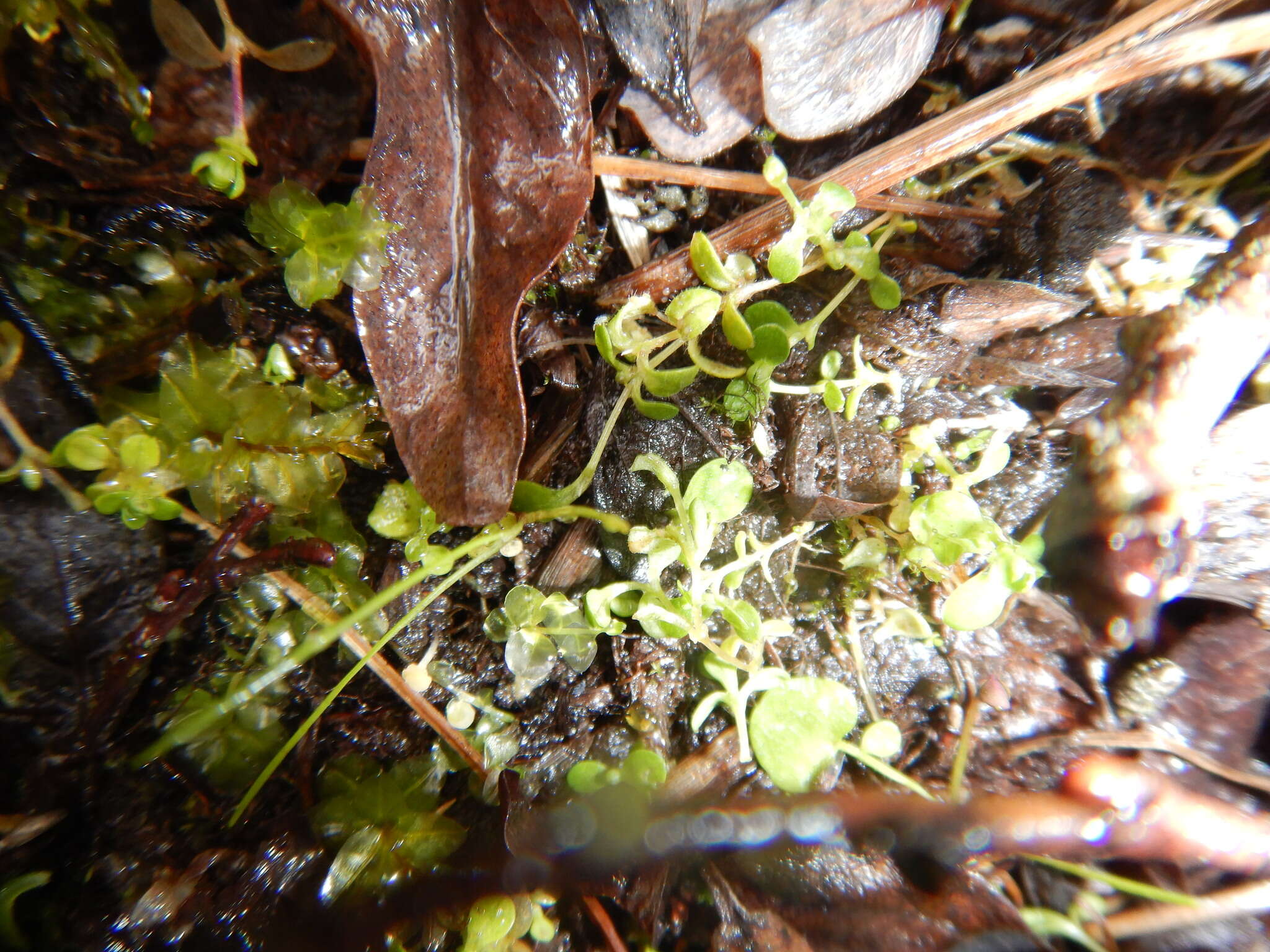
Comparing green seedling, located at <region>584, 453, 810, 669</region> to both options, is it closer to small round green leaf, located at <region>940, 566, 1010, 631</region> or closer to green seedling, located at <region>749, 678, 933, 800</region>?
green seedling, located at <region>749, 678, 933, 800</region>

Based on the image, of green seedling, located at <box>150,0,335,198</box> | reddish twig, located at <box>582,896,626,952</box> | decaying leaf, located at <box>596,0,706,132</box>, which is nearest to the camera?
green seedling, located at <box>150,0,335,198</box>

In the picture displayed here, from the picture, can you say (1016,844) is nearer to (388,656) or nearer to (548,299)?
(388,656)

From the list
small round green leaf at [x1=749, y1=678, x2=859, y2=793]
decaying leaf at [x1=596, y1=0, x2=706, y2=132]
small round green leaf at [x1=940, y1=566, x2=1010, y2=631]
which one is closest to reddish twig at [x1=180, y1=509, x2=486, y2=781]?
small round green leaf at [x1=749, y1=678, x2=859, y2=793]

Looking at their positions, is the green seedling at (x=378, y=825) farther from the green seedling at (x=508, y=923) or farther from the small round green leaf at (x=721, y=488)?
the small round green leaf at (x=721, y=488)

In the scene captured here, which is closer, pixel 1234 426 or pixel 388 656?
pixel 1234 426

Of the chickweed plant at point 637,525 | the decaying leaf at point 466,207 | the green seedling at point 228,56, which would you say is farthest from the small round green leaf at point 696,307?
the green seedling at point 228,56

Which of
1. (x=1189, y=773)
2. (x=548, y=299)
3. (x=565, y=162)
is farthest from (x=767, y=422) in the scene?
(x=1189, y=773)

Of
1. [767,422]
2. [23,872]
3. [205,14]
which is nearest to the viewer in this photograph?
[205,14]

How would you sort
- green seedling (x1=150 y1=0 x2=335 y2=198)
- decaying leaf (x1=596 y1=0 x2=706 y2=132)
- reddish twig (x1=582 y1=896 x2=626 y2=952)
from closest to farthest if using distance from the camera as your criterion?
green seedling (x1=150 y1=0 x2=335 y2=198)
decaying leaf (x1=596 y1=0 x2=706 y2=132)
reddish twig (x1=582 y1=896 x2=626 y2=952)
